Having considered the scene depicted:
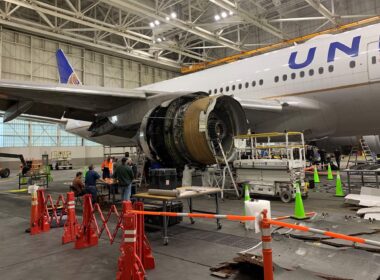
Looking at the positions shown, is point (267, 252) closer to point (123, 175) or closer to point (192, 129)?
point (192, 129)

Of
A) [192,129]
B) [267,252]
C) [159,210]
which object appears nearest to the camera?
[267,252]

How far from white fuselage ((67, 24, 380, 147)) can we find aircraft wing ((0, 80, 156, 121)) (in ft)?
11.4

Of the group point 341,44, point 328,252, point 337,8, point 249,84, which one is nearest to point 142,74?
point 337,8

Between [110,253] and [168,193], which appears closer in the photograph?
[110,253]

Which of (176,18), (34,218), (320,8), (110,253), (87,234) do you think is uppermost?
(176,18)

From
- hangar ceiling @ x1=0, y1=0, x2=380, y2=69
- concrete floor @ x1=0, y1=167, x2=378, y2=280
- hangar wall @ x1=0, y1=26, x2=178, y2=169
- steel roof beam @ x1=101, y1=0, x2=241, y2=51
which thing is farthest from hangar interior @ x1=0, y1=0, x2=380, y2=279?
hangar wall @ x1=0, y1=26, x2=178, y2=169

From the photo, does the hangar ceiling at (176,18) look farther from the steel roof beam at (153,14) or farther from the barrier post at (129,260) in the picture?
the barrier post at (129,260)

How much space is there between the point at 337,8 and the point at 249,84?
1915 centimetres

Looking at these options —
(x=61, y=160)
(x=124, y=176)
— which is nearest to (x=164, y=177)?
(x=124, y=176)

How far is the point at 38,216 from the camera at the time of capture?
576 centimetres

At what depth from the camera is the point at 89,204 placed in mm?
4855

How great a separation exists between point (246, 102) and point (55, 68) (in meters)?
24.2

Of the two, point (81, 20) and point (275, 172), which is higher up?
point (81, 20)

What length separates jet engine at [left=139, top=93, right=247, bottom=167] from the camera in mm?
6234
